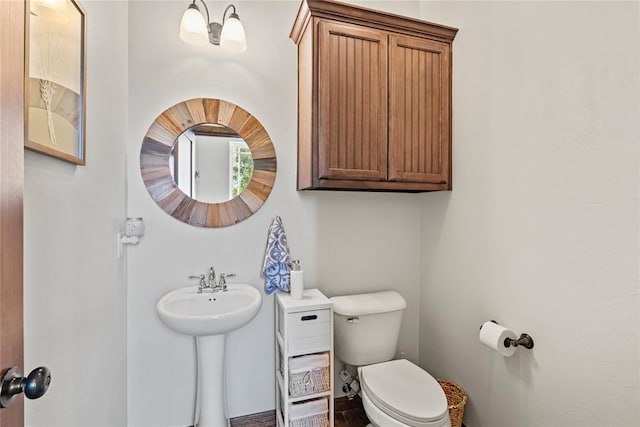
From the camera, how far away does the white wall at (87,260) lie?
0.80m

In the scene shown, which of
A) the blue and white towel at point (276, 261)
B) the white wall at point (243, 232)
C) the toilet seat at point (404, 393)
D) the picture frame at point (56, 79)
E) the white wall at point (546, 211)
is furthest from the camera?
the blue and white towel at point (276, 261)

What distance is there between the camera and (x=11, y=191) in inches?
22.0

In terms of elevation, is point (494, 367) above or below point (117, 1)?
below

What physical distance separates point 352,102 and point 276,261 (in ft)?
3.21

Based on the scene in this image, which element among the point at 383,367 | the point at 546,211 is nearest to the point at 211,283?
the point at 383,367

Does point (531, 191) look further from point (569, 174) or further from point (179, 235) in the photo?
point (179, 235)

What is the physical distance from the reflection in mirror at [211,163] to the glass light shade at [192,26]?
1.43 ft

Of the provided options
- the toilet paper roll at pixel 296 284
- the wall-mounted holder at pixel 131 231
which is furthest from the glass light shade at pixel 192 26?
the toilet paper roll at pixel 296 284

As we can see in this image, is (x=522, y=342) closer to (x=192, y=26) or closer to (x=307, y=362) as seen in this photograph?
(x=307, y=362)

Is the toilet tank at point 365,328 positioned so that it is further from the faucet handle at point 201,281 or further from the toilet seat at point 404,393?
the faucet handle at point 201,281

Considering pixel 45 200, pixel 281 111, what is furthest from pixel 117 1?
pixel 45 200

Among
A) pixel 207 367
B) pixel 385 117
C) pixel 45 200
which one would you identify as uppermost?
pixel 385 117

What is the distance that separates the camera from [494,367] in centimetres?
155

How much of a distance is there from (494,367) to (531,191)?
0.90 m
